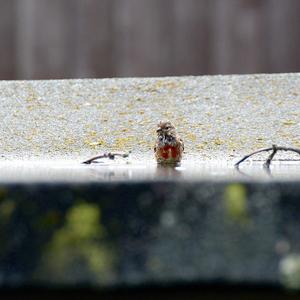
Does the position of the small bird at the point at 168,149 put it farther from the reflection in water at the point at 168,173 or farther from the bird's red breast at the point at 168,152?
the reflection in water at the point at 168,173

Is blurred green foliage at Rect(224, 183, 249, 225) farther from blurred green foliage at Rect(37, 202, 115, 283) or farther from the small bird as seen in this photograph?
the small bird

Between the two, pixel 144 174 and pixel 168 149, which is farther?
pixel 168 149

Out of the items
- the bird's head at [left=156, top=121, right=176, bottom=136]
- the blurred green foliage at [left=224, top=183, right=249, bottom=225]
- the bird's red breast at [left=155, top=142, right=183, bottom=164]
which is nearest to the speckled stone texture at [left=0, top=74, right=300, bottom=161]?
the bird's head at [left=156, top=121, right=176, bottom=136]

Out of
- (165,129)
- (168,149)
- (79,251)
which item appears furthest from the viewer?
(165,129)

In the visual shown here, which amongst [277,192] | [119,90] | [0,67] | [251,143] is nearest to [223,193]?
[277,192]

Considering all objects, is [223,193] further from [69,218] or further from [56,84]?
[56,84]

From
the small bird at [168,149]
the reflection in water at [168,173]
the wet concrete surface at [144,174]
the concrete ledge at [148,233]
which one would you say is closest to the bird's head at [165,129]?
the small bird at [168,149]

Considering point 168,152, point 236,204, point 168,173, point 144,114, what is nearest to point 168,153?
point 168,152

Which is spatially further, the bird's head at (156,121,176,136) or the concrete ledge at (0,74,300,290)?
the bird's head at (156,121,176,136)

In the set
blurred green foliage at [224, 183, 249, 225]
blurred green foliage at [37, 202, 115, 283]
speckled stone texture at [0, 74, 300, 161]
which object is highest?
speckled stone texture at [0, 74, 300, 161]

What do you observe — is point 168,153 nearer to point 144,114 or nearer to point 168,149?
point 168,149
